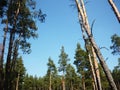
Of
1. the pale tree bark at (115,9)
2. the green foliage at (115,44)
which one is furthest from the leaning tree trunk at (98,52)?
the green foliage at (115,44)

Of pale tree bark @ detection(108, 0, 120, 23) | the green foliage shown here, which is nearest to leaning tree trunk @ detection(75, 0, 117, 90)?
pale tree bark @ detection(108, 0, 120, 23)

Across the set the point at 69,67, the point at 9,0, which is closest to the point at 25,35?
the point at 9,0

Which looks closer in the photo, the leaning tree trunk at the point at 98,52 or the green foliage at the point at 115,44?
the leaning tree trunk at the point at 98,52

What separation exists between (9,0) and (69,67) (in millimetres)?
45548

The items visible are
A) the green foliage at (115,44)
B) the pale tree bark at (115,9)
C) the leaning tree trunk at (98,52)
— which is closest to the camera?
the leaning tree trunk at (98,52)

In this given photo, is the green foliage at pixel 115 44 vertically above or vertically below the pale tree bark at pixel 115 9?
above

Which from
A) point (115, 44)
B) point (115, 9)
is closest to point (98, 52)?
point (115, 9)

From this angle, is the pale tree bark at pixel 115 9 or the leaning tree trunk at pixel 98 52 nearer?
the leaning tree trunk at pixel 98 52

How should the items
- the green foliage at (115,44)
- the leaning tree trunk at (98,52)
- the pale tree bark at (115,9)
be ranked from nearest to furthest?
the leaning tree trunk at (98,52)
the pale tree bark at (115,9)
the green foliage at (115,44)

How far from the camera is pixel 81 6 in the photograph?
46.9 feet

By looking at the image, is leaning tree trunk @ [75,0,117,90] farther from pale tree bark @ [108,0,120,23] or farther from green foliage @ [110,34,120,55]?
green foliage @ [110,34,120,55]

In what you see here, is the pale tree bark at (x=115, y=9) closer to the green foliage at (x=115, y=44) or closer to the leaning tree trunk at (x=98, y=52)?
the leaning tree trunk at (x=98, y=52)

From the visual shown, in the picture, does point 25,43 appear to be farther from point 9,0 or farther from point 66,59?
point 66,59

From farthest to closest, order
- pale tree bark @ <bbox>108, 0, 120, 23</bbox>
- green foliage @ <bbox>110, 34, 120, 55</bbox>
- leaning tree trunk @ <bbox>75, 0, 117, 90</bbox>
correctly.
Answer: green foliage @ <bbox>110, 34, 120, 55</bbox>
pale tree bark @ <bbox>108, 0, 120, 23</bbox>
leaning tree trunk @ <bbox>75, 0, 117, 90</bbox>
